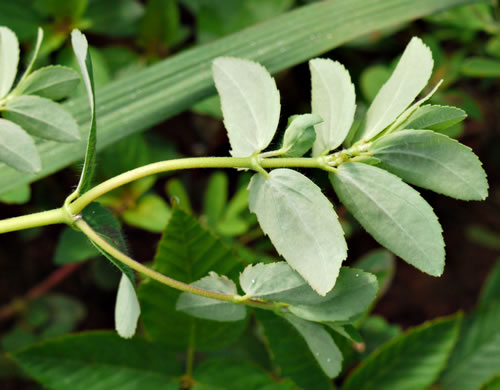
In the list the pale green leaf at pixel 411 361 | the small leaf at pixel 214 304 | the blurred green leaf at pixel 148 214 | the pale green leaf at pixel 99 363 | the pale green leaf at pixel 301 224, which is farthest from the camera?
the blurred green leaf at pixel 148 214

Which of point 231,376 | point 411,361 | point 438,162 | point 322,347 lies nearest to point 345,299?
point 322,347

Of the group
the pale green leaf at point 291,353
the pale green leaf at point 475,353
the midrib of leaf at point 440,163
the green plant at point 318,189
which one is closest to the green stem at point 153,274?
the green plant at point 318,189

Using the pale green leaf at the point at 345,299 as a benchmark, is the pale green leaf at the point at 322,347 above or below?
below

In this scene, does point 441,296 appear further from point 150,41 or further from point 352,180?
point 352,180

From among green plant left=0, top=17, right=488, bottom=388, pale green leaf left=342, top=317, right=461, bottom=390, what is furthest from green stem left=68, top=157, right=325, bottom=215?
pale green leaf left=342, top=317, right=461, bottom=390

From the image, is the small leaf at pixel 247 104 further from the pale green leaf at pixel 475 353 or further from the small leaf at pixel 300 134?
the pale green leaf at pixel 475 353

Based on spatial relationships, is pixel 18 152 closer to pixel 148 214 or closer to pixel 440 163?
pixel 440 163
